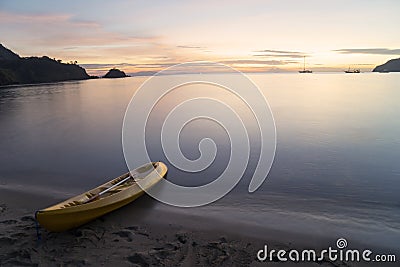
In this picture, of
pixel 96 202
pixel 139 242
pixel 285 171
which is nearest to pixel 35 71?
pixel 285 171

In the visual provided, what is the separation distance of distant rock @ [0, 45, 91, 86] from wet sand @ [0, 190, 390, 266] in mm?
106659

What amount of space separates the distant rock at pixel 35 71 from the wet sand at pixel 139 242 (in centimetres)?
10666

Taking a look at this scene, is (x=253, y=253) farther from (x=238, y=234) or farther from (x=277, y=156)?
(x=277, y=156)

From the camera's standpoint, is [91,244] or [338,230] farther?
[338,230]

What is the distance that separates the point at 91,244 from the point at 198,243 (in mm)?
2038

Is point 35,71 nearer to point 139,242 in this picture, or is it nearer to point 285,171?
point 285,171

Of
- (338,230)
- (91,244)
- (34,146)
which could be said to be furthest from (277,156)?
(34,146)

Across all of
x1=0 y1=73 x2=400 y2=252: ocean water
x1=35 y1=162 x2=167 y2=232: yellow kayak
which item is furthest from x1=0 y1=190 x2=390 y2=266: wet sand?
x1=0 y1=73 x2=400 y2=252: ocean water

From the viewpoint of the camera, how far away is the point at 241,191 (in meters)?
9.09

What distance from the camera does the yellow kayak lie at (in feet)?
19.1

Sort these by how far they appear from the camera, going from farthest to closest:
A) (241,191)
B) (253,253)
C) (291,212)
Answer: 1. (241,191)
2. (291,212)
3. (253,253)

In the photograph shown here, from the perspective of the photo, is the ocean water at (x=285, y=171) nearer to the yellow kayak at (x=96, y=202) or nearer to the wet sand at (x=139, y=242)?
the wet sand at (x=139, y=242)

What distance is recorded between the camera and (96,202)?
6.62 meters

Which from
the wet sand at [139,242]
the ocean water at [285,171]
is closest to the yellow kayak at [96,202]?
the wet sand at [139,242]
